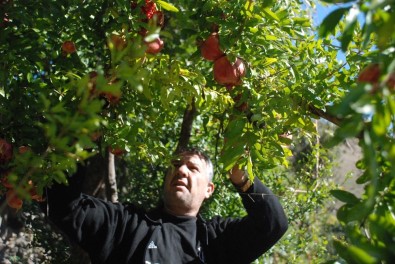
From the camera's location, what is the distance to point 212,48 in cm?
218

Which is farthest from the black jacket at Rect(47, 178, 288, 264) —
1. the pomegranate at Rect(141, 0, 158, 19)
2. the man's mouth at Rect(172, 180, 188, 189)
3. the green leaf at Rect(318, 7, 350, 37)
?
the green leaf at Rect(318, 7, 350, 37)

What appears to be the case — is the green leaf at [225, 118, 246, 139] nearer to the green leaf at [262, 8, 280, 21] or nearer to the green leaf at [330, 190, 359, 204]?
the green leaf at [262, 8, 280, 21]

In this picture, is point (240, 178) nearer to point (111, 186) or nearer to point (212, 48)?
point (212, 48)

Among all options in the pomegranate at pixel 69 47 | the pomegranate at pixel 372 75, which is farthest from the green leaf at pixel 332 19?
the pomegranate at pixel 69 47

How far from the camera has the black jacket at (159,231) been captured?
100 inches

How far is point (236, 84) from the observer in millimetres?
Answer: 2258

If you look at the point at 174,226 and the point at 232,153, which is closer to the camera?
the point at 232,153

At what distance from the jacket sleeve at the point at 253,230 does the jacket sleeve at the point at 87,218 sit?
0.45 metres

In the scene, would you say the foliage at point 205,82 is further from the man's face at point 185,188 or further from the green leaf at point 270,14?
the man's face at point 185,188

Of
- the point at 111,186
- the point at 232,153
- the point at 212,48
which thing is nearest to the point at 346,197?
the point at 232,153

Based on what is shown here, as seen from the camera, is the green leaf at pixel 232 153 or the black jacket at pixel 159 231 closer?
the green leaf at pixel 232 153

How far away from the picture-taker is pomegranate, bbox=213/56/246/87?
7.15 ft

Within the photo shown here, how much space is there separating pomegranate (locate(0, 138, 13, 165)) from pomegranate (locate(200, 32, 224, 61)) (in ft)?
2.50

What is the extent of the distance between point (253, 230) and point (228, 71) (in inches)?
32.0
